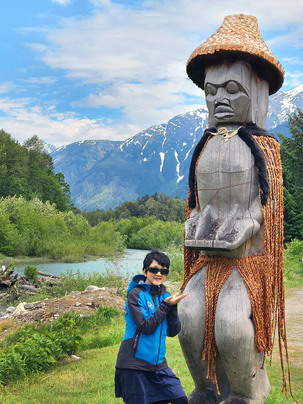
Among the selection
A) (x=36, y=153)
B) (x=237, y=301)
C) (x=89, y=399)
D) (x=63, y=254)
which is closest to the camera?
(x=237, y=301)

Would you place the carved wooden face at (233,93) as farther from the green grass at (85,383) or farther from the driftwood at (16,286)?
the driftwood at (16,286)

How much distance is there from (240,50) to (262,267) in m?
1.54

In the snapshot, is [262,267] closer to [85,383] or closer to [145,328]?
[145,328]

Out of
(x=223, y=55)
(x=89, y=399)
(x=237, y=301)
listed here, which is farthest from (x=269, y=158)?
(x=89, y=399)

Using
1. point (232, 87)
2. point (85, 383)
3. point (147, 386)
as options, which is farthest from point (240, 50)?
point (85, 383)

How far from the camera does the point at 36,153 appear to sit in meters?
40.0

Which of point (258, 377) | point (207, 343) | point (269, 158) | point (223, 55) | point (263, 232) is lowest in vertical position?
point (258, 377)

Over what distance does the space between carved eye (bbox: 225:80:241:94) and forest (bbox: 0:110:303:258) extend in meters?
8.88

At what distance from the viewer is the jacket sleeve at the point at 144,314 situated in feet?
8.82

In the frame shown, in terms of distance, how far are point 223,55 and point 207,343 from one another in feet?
6.75

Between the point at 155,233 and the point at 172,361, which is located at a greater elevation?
the point at 155,233

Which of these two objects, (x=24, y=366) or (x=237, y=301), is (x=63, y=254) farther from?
(x=237, y=301)

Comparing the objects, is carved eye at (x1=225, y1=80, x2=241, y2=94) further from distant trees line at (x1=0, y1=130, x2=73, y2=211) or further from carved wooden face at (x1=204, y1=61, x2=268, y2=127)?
distant trees line at (x1=0, y1=130, x2=73, y2=211)

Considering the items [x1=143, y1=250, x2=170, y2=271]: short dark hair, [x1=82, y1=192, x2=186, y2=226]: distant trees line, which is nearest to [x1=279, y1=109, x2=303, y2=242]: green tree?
[x1=143, y1=250, x2=170, y2=271]: short dark hair
